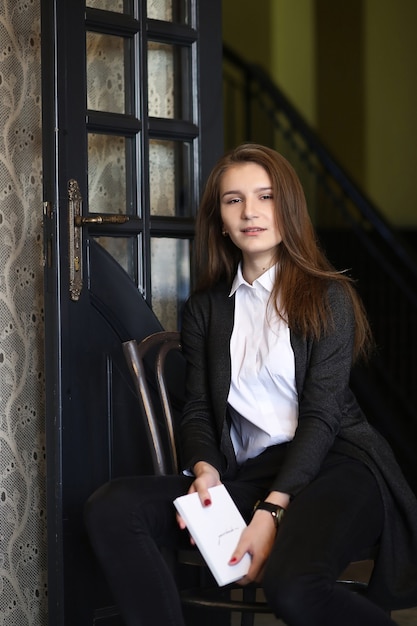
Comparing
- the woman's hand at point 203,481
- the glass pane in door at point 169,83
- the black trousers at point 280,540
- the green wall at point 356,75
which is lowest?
the black trousers at point 280,540

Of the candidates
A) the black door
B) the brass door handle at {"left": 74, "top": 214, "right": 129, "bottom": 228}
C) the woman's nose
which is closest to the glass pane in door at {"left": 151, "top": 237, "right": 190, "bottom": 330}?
the black door

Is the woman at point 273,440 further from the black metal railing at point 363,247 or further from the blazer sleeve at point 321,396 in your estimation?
the black metal railing at point 363,247

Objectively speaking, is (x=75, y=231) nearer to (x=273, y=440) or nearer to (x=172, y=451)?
(x=172, y=451)

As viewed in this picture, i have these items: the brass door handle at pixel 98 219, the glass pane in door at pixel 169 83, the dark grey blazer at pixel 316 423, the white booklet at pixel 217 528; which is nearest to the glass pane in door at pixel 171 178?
the glass pane in door at pixel 169 83

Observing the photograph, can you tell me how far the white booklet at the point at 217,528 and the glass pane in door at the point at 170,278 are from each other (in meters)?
1.09

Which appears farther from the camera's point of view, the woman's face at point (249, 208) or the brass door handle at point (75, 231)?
the brass door handle at point (75, 231)

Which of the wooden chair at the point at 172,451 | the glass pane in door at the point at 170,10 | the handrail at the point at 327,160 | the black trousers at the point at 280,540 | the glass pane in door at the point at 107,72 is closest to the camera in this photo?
the black trousers at the point at 280,540

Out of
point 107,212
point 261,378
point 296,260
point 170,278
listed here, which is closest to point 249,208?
point 296,260

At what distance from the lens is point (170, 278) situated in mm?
3252

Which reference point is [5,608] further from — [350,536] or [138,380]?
[350,536]

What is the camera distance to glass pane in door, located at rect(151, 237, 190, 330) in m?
3.20

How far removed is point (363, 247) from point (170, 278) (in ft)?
12.2

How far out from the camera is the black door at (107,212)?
2.79m

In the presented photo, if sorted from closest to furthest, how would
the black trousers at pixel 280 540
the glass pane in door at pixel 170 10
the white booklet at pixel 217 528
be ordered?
the black trousers at pixel 280 540, the white booklet at pixel 217 528, the glass pane in door at pixel 170 10
